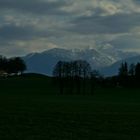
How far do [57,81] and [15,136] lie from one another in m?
118

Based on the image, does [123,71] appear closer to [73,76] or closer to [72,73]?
[72,73]

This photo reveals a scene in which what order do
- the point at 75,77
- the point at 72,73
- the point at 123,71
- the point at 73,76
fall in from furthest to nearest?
the point at 123,71
the point at 72,73
the point at 73,76
the point at 75,77

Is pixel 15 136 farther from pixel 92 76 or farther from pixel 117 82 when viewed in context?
pixel 117 82

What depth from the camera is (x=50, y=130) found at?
2261cm

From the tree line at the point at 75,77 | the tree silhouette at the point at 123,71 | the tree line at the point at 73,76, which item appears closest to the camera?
the tree line at the point at 75,77

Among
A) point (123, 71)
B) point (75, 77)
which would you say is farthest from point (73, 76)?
point (123, 71)

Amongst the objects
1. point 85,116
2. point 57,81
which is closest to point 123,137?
point 85,116

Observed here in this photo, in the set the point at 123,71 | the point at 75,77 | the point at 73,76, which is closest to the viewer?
the point at 75,77

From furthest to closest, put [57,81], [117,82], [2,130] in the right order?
[117,82]
[57,81]
[2,130]

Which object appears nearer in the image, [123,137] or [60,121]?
[123,137]

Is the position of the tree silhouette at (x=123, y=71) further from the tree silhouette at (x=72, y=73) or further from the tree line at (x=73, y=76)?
the tree silhouette at (x=72, y=73)

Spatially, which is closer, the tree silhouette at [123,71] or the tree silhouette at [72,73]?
the tree silhouette at [72,73]

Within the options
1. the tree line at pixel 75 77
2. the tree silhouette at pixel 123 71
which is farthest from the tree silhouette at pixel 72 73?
the tree silhouette at pixel 123 71

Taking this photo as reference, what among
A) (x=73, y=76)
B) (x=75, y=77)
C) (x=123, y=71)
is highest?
(x=123, y=71)
